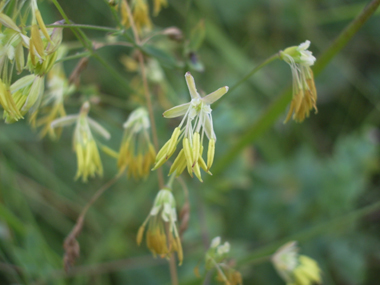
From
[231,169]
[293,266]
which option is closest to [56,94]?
[231,169]

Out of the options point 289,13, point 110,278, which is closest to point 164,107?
point 110,278

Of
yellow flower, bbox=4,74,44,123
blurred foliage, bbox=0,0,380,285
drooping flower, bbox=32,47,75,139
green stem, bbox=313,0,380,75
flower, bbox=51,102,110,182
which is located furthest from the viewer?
blurred foliage, bbox=0,0,380,285

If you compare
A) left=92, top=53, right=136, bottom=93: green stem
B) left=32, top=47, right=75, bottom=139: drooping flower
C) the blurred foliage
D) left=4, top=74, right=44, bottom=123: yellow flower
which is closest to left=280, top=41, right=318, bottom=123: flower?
the blurred foliage

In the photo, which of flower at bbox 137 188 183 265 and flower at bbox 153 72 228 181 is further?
flower at bbox 137 188 183 265

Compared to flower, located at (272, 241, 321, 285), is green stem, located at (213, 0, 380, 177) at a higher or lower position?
higher

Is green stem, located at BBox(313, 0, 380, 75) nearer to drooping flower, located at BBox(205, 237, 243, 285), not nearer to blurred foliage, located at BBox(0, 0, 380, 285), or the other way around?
blurred foliage, located at BBox(0, 0, 380, 285)

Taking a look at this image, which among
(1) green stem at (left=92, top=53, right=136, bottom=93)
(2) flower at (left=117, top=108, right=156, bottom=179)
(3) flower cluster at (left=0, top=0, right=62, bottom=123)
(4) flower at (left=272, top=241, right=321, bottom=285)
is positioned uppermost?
(3) flower cluster at (left=0, top=0, right=62, bottom=123)

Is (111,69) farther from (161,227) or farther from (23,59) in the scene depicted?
(161,227)
